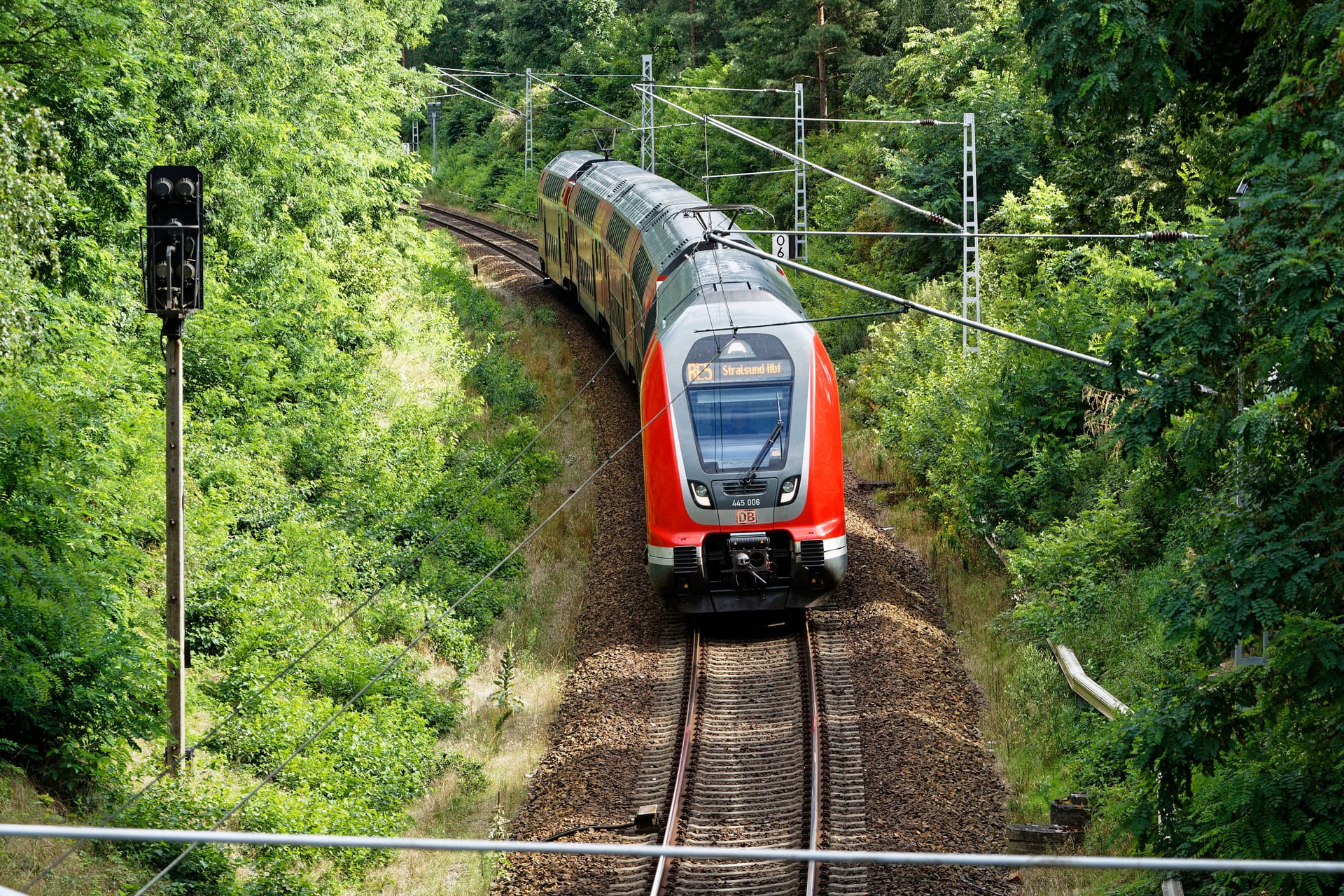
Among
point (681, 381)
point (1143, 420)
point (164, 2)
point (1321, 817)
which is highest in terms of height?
point (164, 2)

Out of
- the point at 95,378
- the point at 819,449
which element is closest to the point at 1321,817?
the point at 819,449

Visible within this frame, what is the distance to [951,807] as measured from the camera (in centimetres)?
1105

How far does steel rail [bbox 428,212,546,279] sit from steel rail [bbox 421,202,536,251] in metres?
0.73

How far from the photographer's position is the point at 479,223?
1901 inches

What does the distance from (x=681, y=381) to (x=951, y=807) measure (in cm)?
596

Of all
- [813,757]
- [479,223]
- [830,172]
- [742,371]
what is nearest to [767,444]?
[742,371]

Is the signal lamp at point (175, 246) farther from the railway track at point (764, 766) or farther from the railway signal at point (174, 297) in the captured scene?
the railway track at point (764, 766)

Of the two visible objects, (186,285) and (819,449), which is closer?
(186,285)

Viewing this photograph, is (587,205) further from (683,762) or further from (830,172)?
(683,762)

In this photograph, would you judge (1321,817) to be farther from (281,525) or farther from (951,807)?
(281,525)

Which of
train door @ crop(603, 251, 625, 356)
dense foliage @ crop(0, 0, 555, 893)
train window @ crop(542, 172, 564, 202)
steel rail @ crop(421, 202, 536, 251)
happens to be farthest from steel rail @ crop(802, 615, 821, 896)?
steel rail @ crop(421, 202, 536, 251)

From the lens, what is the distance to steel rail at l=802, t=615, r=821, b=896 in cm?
1003

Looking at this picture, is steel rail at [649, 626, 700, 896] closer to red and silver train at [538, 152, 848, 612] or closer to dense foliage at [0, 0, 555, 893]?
red and silver train at [538, 152, 848, 612]

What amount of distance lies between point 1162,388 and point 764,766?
5835 mm
